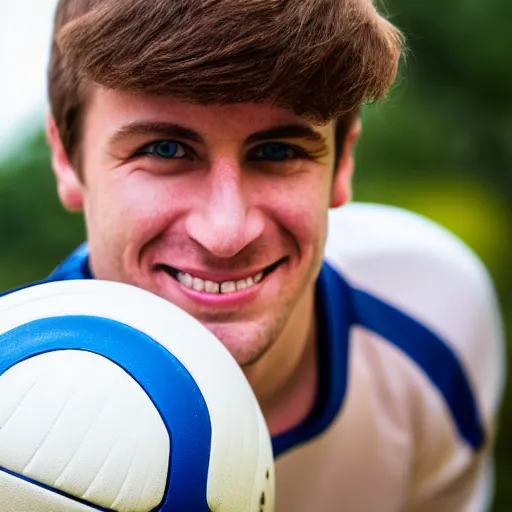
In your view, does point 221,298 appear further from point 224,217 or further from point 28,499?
point 28,499

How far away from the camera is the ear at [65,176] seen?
1.57 meters

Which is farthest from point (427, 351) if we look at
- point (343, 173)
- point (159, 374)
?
point (159, 374)

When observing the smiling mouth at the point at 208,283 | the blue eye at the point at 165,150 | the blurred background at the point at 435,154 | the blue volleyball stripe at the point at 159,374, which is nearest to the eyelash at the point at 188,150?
the blue eye at the point at 165,150

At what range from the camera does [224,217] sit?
1259 mm

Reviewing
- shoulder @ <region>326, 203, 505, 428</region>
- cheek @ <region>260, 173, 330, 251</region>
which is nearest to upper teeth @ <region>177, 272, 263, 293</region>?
cheek @ <region>260, 173, 330, 251</region>

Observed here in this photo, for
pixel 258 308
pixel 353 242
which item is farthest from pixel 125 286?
pixel 353 242

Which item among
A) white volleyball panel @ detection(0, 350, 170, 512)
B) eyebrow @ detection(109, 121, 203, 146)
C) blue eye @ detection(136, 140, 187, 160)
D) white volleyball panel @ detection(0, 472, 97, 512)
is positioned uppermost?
eyebrow @ detection(109, 121, 203, 146)

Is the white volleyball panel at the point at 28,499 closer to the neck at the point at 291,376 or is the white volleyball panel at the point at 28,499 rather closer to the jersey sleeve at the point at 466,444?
the neck at the point at 291,376

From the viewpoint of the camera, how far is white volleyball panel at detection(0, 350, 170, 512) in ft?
3.46

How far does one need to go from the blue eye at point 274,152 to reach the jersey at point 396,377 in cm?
49

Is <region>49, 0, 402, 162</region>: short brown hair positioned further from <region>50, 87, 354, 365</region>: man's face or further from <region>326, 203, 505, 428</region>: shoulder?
<region>326, 203, 505, 428</region>: shoulder

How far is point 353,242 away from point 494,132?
115 inches

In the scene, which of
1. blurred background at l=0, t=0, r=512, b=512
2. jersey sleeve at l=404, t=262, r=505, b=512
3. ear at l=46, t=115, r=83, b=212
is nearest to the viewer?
ear at l=46, t=115, r=83, b=212

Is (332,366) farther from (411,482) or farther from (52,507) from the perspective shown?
(52,507)
